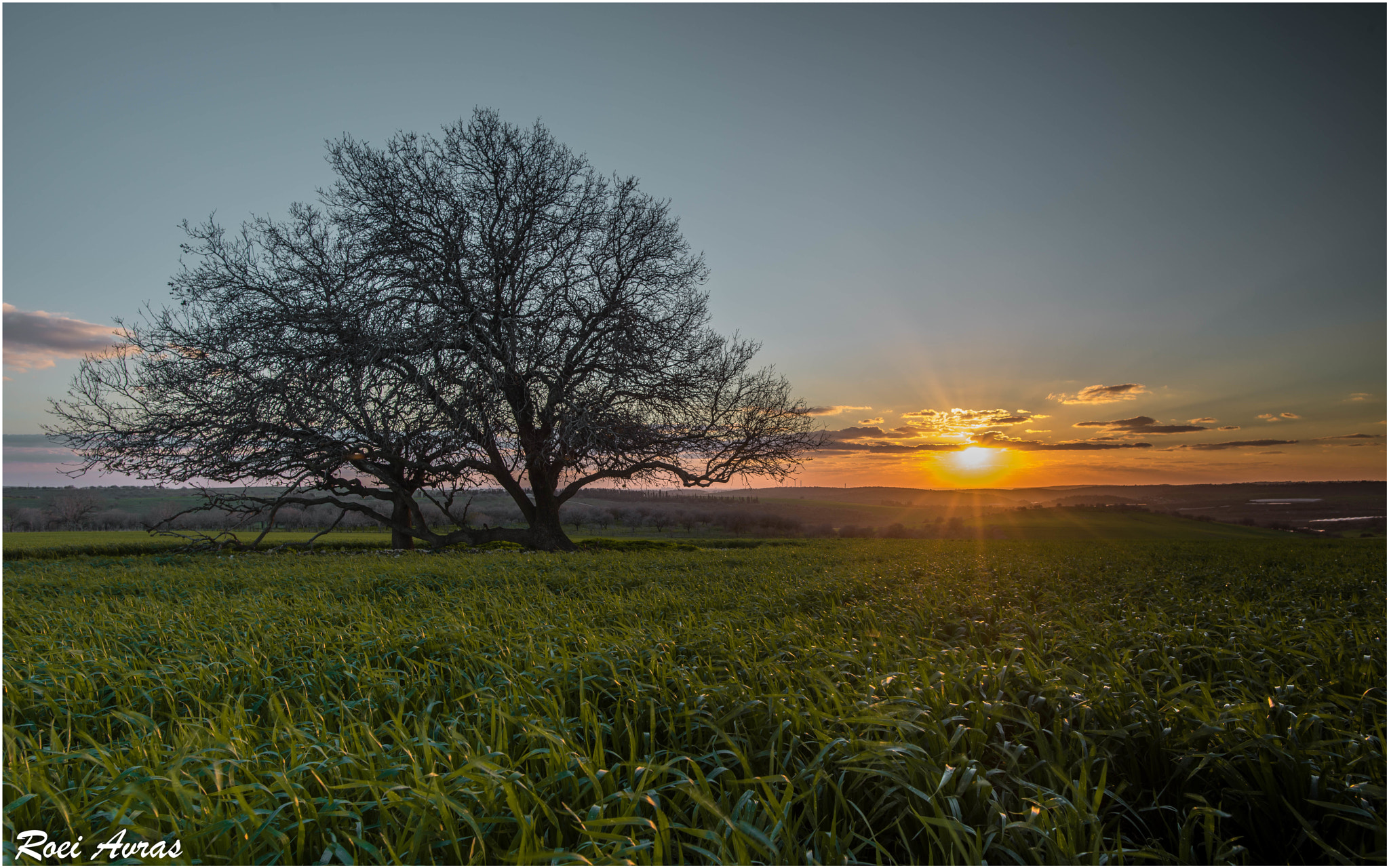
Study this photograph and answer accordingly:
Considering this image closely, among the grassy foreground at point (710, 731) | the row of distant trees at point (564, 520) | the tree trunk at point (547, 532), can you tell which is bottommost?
the row of distant trees at point (564, 520)

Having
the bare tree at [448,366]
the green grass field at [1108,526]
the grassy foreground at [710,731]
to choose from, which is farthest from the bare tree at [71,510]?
the green grass field at [1108,526]

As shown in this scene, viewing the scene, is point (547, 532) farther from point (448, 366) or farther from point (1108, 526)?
point (1108, 526)

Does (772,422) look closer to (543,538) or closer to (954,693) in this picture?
(543,538)

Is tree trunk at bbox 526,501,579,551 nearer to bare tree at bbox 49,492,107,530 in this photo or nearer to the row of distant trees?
the row of distant trees

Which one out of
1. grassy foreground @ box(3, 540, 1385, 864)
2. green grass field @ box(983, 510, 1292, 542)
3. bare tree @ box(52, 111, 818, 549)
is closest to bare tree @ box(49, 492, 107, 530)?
bare tree @ box(52, 111, 818, 549)

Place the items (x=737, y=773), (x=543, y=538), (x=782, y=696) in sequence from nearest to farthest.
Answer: (x=737, y=773) < (x=782, y=696) < (x=543, y=538)

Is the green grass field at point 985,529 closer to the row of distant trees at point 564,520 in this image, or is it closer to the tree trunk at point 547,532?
the row of distant trees at point 564,520

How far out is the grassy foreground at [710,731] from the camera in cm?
239

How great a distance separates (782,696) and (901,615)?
3094 millimetres

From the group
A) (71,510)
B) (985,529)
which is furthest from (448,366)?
(71,510)

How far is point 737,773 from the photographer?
3.03 meters

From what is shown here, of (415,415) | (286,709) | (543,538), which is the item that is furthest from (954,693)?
(543,538)

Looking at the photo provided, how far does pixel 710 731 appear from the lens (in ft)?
11.2

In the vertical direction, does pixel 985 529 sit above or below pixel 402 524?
below
